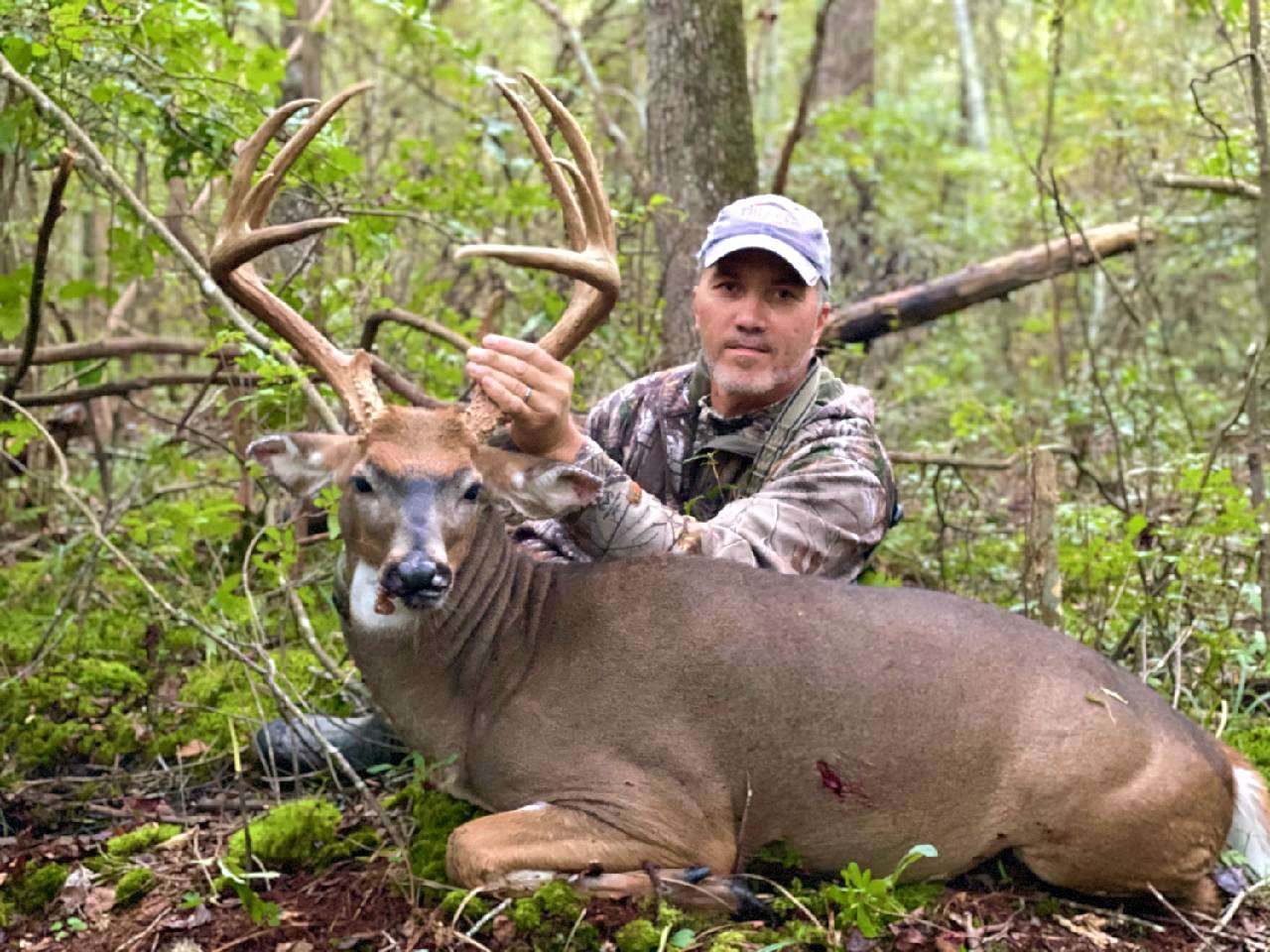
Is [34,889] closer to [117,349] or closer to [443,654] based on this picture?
[443,654]

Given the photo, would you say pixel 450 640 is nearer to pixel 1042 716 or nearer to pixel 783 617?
pixel 783 617

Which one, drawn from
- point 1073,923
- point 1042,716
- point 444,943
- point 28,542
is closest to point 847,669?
point 1042,716

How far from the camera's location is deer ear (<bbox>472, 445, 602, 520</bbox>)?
4.08m

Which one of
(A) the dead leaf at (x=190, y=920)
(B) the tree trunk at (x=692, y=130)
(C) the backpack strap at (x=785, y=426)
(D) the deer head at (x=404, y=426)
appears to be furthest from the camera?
(B) the tree trunk at (x=692, y=130)

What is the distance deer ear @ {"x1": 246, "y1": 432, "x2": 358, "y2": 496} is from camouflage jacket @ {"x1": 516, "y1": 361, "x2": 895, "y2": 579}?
788mm

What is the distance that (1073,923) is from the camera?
4.05 meters

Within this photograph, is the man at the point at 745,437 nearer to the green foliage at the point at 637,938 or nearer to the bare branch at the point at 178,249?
the bare branch at the point at 178,249

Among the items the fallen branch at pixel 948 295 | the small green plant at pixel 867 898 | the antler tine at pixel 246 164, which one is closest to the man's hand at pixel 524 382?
the antler tine at pixel 246 164

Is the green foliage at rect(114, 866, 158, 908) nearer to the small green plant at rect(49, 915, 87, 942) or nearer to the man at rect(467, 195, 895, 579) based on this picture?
the small green plant at rect(49, 915, 87, 942)

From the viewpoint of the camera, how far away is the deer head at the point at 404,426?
3.97m

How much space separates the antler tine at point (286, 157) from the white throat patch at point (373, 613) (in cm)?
120

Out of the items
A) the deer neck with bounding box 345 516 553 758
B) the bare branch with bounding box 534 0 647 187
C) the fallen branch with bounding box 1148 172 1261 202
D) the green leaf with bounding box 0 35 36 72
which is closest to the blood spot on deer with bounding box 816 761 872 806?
the deer neck with bounding box 345 516 553 758

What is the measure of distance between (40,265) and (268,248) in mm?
1609

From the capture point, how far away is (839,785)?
4031mm
